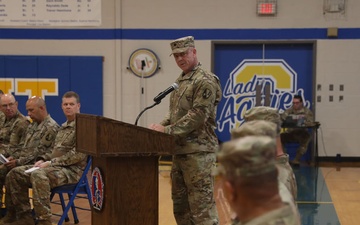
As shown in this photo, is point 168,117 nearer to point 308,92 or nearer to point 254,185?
point 254,185

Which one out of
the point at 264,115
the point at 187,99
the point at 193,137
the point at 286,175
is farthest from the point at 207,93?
the point at 286,175

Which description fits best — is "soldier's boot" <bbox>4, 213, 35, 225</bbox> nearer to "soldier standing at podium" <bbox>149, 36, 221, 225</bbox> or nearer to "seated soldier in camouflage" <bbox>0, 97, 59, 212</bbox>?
"seated soldier in camouflage" <bbox>0, 97, 59, 212</bbox>

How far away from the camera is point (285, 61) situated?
962 centimetres

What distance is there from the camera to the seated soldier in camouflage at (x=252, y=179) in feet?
4.73

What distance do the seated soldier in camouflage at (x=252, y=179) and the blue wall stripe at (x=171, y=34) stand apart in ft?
27.0

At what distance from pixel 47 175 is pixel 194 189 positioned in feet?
5.39

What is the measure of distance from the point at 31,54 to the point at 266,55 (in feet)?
13.7

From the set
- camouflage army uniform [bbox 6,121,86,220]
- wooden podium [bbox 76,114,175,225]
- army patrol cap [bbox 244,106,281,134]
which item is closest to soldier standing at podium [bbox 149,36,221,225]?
wooden podium [bbox 76,114,175,225]

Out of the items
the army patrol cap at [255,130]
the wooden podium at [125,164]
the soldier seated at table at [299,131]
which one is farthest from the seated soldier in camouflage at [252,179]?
the soldier seated at table at [299,131]

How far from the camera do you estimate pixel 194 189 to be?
3795mm

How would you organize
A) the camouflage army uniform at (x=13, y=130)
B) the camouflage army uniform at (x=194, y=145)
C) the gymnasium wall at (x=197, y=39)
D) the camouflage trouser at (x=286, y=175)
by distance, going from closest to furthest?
the camouflage trouser at (x=286, y=175)
the camouflage army uniform at (x=194, y=145)
the camouflage army uniform at (x=13, y=130)
the gymnasium wall at (x=197, y=39)

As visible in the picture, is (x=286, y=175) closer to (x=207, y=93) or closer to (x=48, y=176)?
(x=207, y=93)

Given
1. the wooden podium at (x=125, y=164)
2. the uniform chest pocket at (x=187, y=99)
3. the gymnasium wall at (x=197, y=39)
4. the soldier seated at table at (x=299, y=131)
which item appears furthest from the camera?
the gymnasium wall at (x=197, y=39)

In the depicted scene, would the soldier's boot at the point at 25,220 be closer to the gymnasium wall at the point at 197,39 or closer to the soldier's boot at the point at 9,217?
the soldier's boot at the point at 9,217
